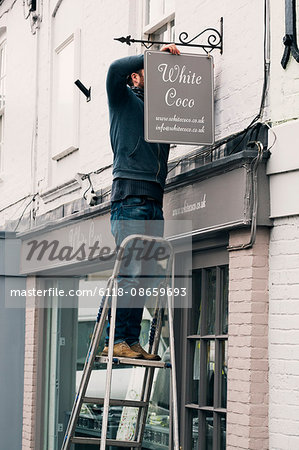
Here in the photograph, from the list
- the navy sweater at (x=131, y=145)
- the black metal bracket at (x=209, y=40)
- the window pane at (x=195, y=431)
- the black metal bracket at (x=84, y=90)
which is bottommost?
the window pane at (x=195, y=431)

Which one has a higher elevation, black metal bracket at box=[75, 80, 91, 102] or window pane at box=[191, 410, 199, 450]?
black metal bracket at box=[75, 80, 91, 102]

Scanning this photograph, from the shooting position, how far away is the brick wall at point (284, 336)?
6.27 metres

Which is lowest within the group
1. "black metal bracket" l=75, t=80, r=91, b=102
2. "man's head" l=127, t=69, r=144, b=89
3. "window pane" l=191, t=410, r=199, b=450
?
"window pane" l=191, t=410, r=199, b=450

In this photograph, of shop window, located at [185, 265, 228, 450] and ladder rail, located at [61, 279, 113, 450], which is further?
shop window, located at [185, 265, 228, 450]

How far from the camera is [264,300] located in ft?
21.6

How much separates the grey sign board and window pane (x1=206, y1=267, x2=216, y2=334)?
1.17m

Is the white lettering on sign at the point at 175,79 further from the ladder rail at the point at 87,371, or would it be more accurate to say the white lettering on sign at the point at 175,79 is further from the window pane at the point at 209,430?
the window pane at the point at 209,430

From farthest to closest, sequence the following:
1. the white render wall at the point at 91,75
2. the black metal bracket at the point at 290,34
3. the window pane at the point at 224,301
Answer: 1. the window pane at the point at 224,301
2. the white render wall at the point at 91,75
3. the black metal bracket at the point at 290,34

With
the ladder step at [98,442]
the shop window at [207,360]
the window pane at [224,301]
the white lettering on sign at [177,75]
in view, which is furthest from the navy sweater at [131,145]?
the ladder step at [98,442]

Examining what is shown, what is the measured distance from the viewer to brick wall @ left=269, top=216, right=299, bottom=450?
6.27 meters

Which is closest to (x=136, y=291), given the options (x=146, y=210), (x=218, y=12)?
(x=146, y=210)

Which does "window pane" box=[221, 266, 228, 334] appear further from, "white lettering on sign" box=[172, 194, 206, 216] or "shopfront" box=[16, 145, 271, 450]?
"white lettering on sign" box=[172, 194, 206, 216]

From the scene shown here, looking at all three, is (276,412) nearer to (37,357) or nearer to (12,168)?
(37,357)

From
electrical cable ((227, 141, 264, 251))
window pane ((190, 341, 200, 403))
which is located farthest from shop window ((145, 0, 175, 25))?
window pane ((190, 341, 200, 403))
